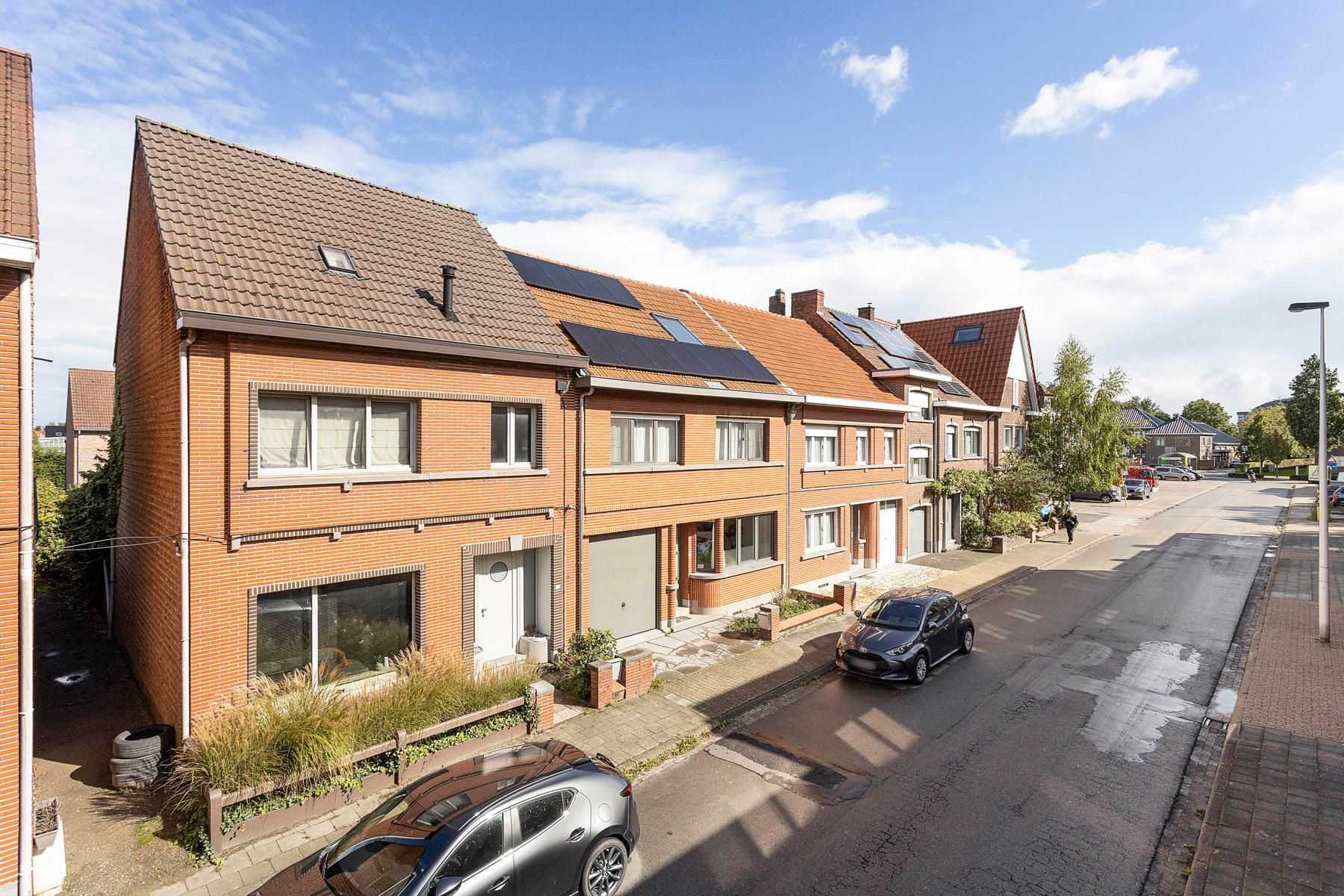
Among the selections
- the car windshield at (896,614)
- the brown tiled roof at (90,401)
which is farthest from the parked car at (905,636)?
the brown tiled roof at (90,401)

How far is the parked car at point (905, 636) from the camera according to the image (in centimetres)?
1266

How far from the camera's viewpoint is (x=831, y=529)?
21.5 meters

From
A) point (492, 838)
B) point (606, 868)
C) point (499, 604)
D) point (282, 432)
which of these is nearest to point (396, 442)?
point (282, 432)

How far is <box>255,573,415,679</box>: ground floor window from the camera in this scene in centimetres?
978

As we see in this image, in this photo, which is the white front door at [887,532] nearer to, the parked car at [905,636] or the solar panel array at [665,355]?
the solar panel array at [665,355]

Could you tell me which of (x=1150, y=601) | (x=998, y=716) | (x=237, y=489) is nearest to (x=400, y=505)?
(x=237, y=489)

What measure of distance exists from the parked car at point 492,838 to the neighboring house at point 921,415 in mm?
20277

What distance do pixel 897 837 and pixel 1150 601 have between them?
16.6 m

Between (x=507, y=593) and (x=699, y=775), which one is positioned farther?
(x=507, y=593)

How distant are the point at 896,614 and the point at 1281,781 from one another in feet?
20.1

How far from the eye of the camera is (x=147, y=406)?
11.4 metres

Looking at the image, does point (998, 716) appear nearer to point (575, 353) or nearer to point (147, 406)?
point (575, 353)

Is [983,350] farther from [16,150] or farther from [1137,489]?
[16,150]

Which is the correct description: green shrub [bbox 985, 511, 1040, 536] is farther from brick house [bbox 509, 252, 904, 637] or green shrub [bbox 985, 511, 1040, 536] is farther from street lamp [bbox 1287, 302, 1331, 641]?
street lamp [bbox 1287, 302, 1331, 641]
